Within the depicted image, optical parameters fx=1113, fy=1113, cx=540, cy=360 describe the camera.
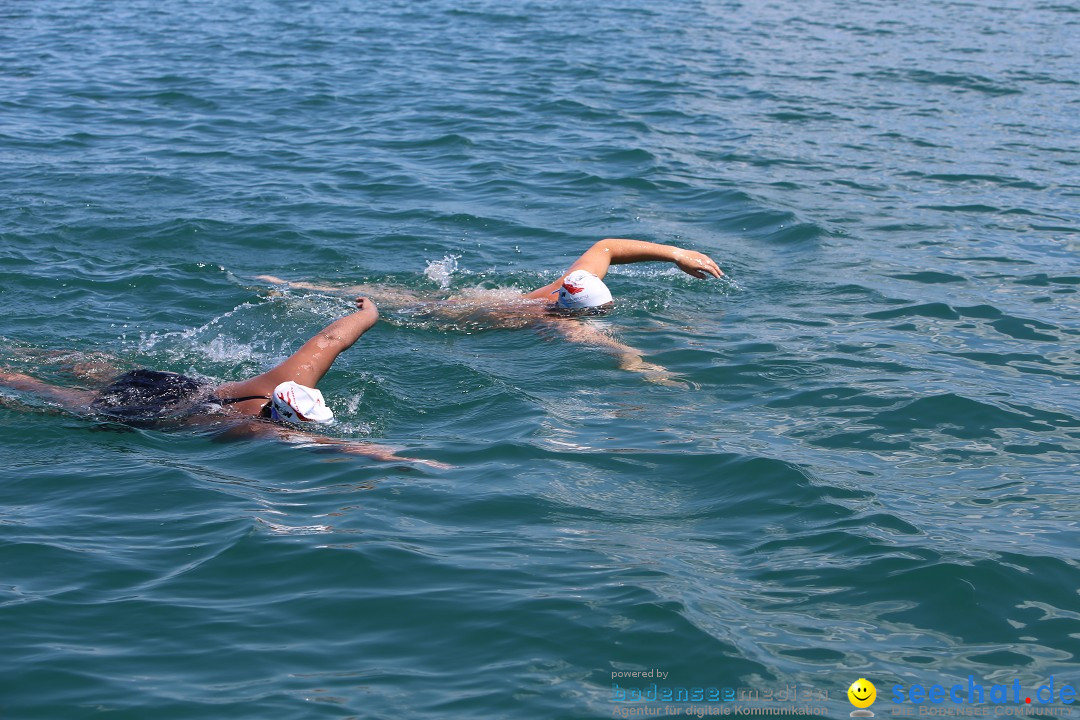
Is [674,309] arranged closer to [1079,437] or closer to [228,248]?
[1079,437]

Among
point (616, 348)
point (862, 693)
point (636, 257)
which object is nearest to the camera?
point (862, 693)

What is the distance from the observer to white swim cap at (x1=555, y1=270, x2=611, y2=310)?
9.23 m

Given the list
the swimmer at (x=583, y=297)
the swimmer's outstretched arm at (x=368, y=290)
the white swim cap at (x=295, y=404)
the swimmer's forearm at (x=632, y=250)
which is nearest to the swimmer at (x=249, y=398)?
the white swim cap at (x=295, y=404)

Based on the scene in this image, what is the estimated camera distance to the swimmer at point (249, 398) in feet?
23.5

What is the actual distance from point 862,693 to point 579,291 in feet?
17.0

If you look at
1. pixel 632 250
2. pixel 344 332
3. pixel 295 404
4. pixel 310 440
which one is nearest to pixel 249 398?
pixel 295 404

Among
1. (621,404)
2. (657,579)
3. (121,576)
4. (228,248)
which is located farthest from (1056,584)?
(228,248)

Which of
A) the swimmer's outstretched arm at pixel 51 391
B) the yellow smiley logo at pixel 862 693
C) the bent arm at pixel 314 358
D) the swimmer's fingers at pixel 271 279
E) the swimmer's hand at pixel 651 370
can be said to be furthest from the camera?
the swimmer's fingers at pixel 271 279

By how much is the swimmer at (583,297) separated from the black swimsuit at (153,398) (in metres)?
2.53

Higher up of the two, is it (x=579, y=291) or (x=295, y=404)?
(x=579, y=291)

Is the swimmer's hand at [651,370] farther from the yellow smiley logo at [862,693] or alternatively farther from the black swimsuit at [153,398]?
the yellow smiley logo at [862,693]

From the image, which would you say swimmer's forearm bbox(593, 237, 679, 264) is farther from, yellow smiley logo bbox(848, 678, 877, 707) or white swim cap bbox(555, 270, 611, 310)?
yellow smiley logo bbox(848, 678, 877, 707)

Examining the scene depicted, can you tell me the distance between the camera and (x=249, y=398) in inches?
293

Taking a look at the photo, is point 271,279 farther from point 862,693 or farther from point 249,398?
point 862,693
